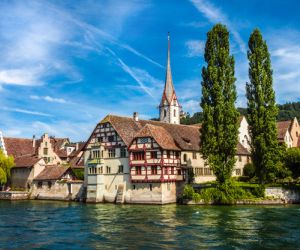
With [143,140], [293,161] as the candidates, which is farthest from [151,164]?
[293,161]

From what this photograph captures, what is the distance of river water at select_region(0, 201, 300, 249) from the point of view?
2927 centimetres

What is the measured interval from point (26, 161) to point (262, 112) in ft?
155

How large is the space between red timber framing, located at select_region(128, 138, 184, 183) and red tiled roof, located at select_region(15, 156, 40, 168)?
83.9 ft

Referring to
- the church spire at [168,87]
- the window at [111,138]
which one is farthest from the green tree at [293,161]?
the church spire at [168,87]

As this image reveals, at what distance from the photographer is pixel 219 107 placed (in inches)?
2290

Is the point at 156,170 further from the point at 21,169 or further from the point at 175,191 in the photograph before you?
the point at 21,169

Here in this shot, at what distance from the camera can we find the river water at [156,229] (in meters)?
29.3

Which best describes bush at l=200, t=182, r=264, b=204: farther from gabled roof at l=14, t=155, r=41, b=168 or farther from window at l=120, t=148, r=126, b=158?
gabled roof at l=14, t=155, r=41, b=168

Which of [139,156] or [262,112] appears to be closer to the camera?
[262,112]

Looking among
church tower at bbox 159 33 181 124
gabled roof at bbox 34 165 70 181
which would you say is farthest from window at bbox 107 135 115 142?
church tower at bbox 159 33 181 124

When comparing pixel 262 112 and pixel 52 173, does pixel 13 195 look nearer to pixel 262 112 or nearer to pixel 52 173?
pixel 52 173

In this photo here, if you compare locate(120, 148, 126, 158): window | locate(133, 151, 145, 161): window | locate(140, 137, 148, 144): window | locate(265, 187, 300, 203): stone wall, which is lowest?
locate(265, 187, 300, 203): stone wall

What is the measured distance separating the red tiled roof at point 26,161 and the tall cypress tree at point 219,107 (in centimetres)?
3619

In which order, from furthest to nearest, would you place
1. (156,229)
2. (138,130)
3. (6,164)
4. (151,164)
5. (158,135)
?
(6,164), (138,130), (158,135), (151,164), (156,229)
